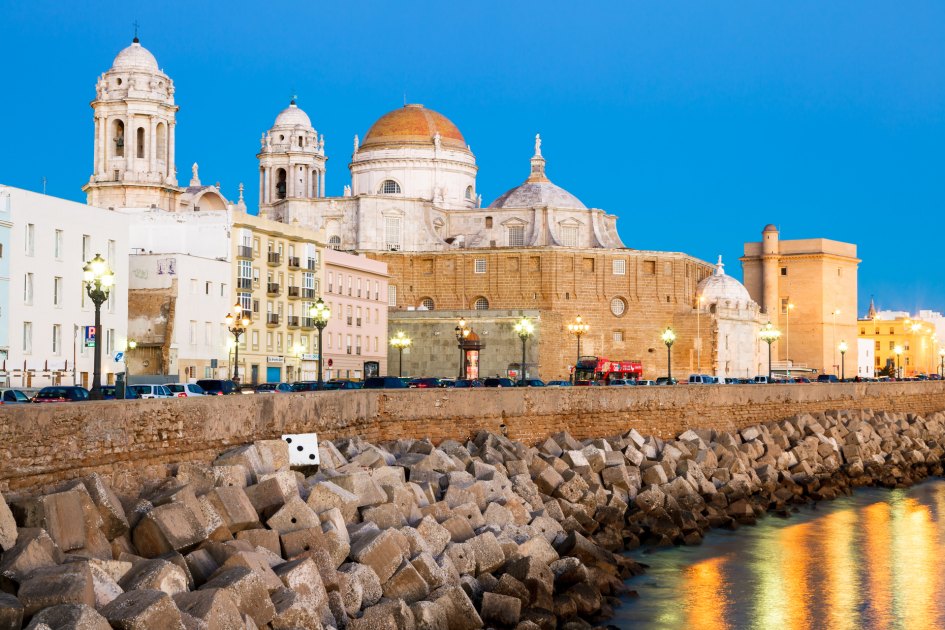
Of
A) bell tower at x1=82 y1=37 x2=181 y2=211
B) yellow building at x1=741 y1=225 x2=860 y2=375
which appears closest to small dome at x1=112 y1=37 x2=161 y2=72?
bell tower at x1=82 y1=37 x2=181 y2=211

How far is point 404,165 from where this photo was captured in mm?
88062

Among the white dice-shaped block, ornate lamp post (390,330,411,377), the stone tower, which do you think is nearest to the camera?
the white dice-shaped block

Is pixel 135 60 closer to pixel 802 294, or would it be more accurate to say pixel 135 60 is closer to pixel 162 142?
pixel 162 142

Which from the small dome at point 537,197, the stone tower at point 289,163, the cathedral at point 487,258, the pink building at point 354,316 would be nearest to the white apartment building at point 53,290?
the pink building at point 354,316

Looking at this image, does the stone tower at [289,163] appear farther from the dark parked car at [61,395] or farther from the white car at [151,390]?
the dark parked car at [61,395]

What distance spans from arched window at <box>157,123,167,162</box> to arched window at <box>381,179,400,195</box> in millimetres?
26634

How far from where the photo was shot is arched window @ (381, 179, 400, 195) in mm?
88438

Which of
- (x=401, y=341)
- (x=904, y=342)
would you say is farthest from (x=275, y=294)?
(x=904, y=342)

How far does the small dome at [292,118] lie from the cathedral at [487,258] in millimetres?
85

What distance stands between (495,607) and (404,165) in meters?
75.1

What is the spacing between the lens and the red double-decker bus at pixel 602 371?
6709cm

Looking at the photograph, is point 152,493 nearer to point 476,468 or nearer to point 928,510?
point 476,468

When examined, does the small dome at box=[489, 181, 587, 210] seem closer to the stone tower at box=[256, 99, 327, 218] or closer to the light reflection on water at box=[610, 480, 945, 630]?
the stone tower at box=[256, 99, 327, 218]

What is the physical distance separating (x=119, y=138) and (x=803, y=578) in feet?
162
